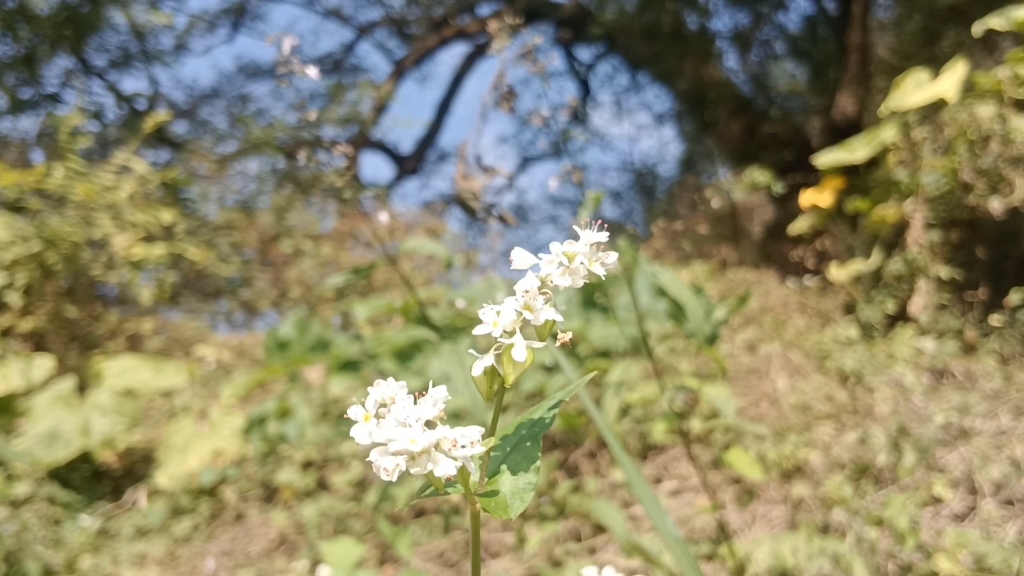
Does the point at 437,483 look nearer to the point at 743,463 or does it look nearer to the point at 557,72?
the point at 743,463

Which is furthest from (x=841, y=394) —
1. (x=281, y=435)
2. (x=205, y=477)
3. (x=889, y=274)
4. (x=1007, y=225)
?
(x=205, y=477)

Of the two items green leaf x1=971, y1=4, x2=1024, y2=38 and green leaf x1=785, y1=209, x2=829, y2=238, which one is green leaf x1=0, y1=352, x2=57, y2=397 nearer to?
green leaf x1=785, y1=209, x2=829, y2=238

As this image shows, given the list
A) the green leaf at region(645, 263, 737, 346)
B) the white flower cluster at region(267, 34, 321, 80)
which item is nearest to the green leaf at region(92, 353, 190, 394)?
the white flower cluster at region(267, 34, 321, 80)

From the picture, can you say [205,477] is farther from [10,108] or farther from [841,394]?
[10,108]

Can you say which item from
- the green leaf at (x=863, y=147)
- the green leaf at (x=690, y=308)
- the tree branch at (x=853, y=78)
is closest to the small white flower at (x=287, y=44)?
the green leaf at (x=690, y=308)

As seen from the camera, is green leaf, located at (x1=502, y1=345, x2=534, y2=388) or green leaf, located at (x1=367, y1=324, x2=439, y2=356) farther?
green leaf, located at (x1=367, y1=324, x2=439, y2=356)

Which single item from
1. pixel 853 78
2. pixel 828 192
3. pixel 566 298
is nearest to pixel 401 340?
pixel 566 298

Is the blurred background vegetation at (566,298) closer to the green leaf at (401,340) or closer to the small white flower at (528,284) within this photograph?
the green leaf at (401,340)
